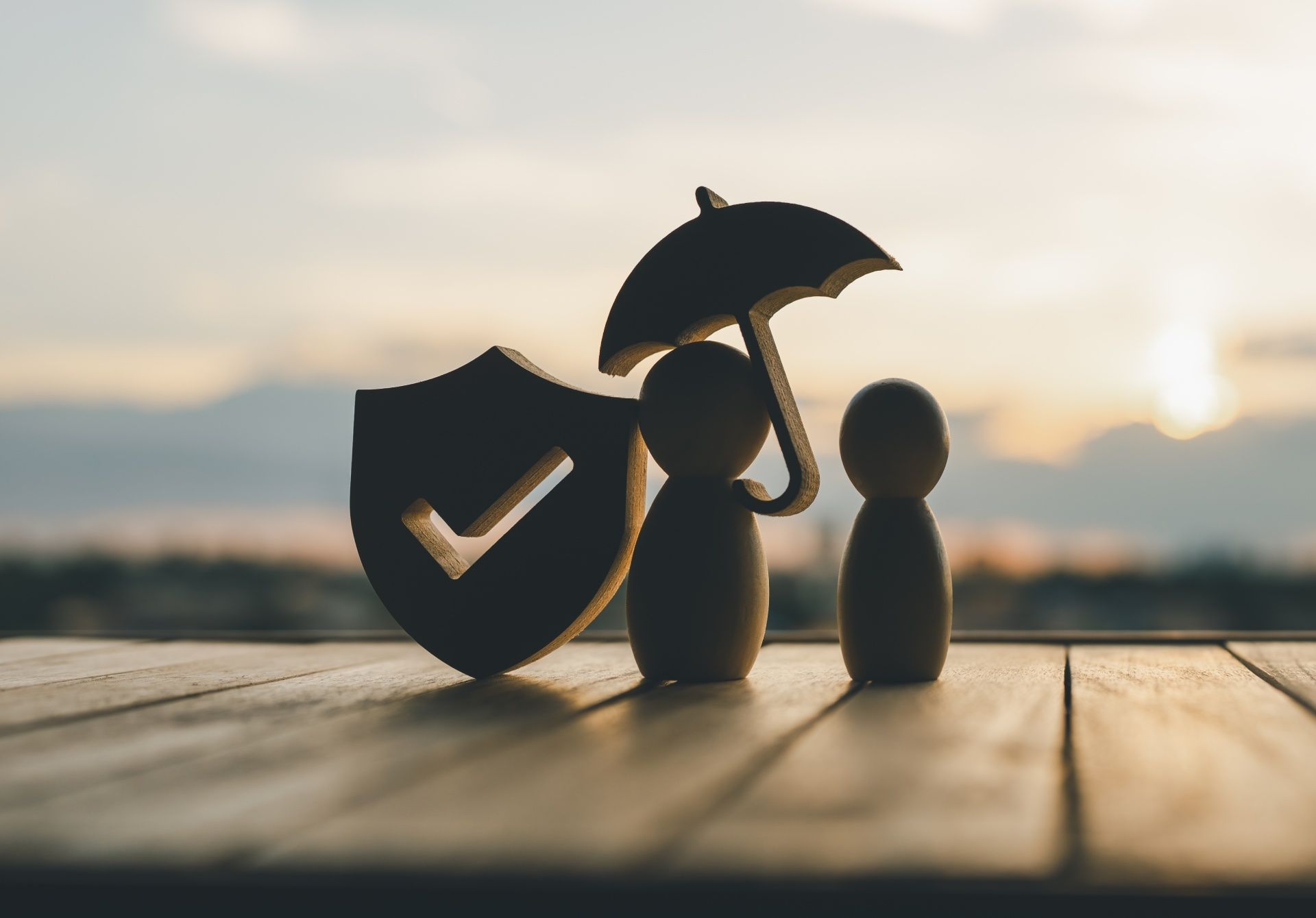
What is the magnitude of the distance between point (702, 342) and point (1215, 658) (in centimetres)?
75

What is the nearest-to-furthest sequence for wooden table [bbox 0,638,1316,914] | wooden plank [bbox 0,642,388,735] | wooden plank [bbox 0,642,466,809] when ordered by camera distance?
1. wooden table [bbox 0,638,1316,914]
2. wooden plank [bbox 0,642,466,809]
3. wooden plank [bbox 0,642,388,735]

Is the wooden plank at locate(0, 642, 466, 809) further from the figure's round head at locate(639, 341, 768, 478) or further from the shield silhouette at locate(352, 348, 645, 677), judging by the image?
the figure's round head at locate(639, 341, 768, 478)

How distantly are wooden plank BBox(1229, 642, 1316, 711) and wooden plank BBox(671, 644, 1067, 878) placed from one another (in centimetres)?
31

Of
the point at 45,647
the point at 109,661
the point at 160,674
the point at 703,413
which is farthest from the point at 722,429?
the point at 45,647

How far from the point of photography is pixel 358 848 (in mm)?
523

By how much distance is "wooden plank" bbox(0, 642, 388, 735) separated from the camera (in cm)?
98

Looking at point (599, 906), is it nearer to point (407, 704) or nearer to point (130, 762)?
point (130, 762)

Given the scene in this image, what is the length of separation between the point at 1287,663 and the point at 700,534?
737 mm

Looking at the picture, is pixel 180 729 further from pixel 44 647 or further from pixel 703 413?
pixel 44 647

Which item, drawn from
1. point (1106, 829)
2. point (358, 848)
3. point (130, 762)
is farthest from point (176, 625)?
point (1106, 829)

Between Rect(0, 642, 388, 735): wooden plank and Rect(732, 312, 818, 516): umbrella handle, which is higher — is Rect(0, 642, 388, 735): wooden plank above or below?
below

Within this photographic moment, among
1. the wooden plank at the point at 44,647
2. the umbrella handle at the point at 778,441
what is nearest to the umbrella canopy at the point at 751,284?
the umbrella handle at the point at 778,441

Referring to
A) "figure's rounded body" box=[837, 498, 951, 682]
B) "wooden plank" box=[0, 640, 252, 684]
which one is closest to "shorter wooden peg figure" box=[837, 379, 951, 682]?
"figure's rounded body" box=[837, 498, 951, 682]

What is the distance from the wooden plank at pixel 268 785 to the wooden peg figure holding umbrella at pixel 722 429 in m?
0.15
